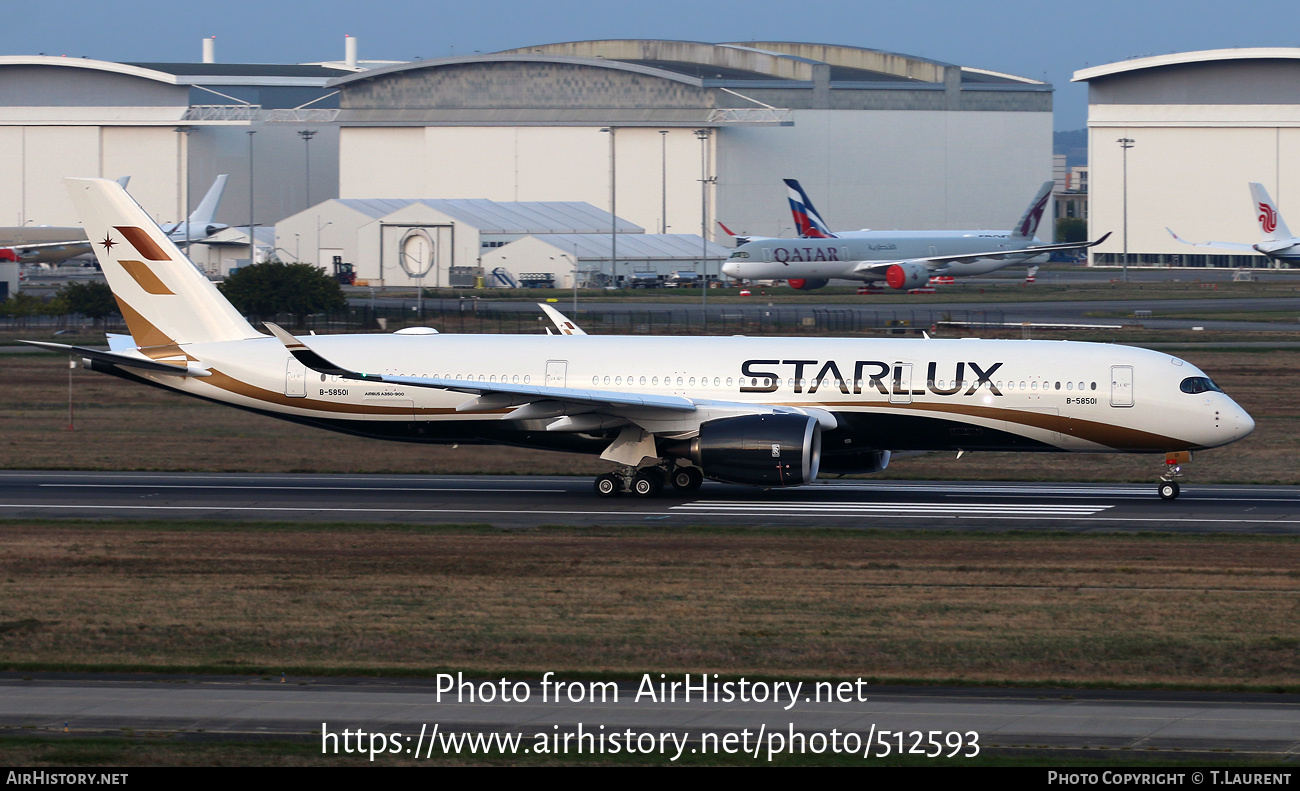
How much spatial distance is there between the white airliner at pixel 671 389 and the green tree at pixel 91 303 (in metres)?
45.5

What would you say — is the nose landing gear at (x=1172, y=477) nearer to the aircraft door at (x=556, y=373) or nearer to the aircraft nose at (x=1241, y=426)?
the aircraft nose at (x=1241, y=426)

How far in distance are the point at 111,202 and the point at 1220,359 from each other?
4274 centimetres

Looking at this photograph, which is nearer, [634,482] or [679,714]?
[679,714]

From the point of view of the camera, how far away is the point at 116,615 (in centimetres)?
2012

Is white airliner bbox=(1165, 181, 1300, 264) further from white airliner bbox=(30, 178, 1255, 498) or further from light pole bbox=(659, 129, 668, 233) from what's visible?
white airliner bbox=(30, 178, 1255, 498)

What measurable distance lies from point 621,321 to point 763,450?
47.2 meters


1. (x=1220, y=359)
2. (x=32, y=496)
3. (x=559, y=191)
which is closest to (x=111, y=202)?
(x=32, y=496)

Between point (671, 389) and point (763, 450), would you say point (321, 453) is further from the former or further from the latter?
point (763, 450)

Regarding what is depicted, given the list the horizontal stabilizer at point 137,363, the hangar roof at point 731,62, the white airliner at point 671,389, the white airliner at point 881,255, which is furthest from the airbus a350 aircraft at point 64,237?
the horizontal stabilizer at point 137,363

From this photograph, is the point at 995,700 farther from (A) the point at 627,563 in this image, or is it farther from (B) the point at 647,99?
(B) the point at 647,99

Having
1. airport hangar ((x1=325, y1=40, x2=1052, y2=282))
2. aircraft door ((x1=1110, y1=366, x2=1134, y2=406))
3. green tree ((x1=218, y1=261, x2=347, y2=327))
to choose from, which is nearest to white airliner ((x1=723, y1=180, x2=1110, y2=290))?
airport hangar ((x1=325, y1=40, x2=1052, y2=282))

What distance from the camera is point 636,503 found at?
32.0 m

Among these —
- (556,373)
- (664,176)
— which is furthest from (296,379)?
(664,176)

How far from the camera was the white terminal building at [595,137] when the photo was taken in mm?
147125
